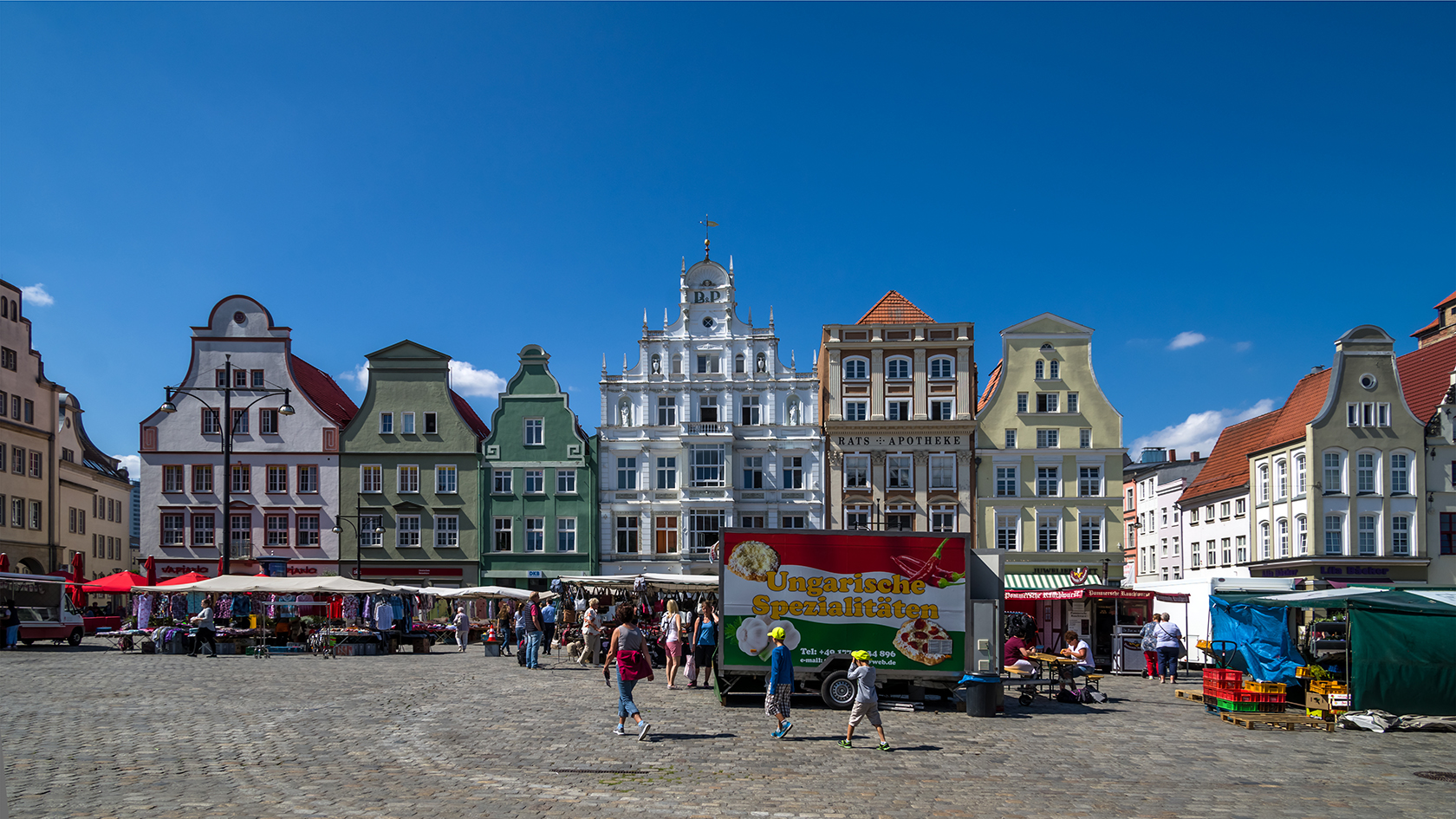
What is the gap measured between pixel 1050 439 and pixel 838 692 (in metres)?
37.7

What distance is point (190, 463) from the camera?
5516 centimetres

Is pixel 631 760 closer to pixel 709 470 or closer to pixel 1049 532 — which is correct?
pixel 709 470

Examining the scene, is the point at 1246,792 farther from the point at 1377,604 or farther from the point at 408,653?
the point at 408,653

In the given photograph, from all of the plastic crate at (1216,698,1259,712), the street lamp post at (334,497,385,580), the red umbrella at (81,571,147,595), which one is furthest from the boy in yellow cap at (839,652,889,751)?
the street lamp post at (334,497,385,580)

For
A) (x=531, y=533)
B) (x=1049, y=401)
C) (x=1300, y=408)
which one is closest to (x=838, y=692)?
(x=531, y=533)

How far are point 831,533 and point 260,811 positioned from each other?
1201 centimetres

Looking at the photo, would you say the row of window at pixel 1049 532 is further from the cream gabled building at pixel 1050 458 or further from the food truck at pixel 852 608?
the food truck at pixel 852 608

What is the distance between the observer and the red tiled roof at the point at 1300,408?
52.8 m

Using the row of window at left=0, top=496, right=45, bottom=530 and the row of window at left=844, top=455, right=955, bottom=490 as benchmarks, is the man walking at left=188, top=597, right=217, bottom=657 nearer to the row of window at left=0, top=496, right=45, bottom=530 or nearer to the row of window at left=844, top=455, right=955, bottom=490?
the row of window at left=0, top=496, right=45, bottom=530

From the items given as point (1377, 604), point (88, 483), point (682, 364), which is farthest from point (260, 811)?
point (88, 483)

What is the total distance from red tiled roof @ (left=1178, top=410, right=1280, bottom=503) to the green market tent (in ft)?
131

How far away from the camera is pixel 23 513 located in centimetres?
5572

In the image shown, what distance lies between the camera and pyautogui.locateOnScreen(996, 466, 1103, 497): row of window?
54.6 metres

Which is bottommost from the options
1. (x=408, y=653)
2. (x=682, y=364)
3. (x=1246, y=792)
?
(x=408, y=653)
